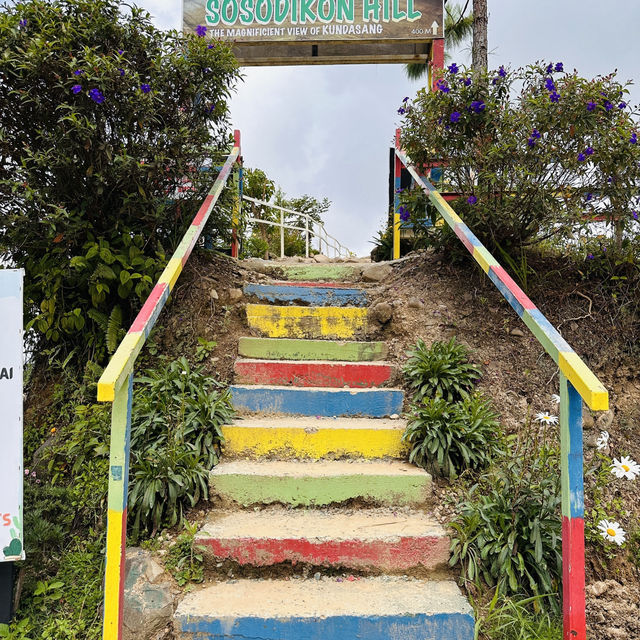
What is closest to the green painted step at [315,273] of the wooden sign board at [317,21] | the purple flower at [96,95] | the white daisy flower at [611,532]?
the purple flower at [96,95]

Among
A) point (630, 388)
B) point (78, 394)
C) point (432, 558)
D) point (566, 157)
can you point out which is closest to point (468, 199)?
point (566, 157)

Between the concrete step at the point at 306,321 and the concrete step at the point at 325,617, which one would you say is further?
the concrete step at the point at 306,321

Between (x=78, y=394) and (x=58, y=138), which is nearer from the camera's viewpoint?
(x=58, y=138)

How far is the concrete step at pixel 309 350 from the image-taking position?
Result: 352cm

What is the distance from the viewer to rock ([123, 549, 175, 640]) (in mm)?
2045

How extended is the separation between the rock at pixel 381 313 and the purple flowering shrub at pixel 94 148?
1.57 m

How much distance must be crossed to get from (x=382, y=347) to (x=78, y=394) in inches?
79.5

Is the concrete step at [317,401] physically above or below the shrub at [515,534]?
above

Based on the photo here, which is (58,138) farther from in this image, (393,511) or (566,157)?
(566,157)

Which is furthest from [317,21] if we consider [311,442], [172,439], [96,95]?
[172,439]

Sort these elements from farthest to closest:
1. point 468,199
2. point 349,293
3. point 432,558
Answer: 1. point 349,293
2. point 468,199
3. point 432,558

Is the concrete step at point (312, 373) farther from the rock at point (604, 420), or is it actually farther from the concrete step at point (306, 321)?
the rock at point (604, 420)

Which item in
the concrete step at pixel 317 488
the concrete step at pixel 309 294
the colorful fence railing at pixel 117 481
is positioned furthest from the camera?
the concrete step at pixel 309 294

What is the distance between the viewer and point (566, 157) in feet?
10.8
